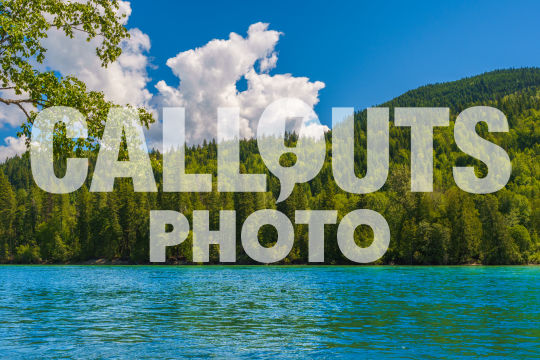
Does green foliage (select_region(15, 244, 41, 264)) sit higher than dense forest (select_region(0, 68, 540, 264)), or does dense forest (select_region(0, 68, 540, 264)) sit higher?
dense forest (select_region(0, 68, 540, 264))

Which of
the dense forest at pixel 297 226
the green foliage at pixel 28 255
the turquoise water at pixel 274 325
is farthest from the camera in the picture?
the green foliage at pixel 28 255

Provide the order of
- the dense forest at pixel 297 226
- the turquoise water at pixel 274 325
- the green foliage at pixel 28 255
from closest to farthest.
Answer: the turquoise water at pixel 274 325 → the dense forest at pixel 297 226 → the green foliage at pixel 28 255

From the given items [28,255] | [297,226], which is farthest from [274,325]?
[28,255]

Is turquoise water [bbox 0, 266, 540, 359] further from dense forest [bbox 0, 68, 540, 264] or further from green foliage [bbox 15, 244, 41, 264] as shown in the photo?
green foliage [bbox 15, 244, 41, 264]

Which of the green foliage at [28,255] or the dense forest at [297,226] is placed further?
the green foliage at [28,255]

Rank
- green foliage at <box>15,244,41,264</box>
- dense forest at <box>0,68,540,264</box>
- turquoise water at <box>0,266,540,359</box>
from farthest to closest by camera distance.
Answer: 1. green foliage at <box>15,244,41,264</box>
2. dense forest at <box>0,68,540,264</box>
3. turquoise water at <box>0,266,540,359</box>

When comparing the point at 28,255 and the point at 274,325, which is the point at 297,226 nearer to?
the point at 28,255

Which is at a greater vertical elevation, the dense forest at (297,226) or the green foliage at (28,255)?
the dense forest at (297,226)

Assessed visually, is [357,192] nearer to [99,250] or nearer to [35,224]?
[99,250]

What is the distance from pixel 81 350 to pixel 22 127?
11.0m

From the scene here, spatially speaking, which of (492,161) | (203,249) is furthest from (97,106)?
(492,161)

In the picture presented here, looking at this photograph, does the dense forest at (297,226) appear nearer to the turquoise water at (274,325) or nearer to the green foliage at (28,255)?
the green foliage at (28,255)

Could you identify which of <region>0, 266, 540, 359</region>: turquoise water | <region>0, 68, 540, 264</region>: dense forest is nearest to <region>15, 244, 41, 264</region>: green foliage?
<region>0, 68, 540, 264</region>: dense forest

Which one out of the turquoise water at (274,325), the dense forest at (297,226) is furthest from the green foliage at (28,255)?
the turquoise water at (274,325)
